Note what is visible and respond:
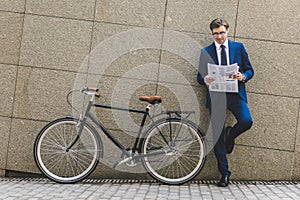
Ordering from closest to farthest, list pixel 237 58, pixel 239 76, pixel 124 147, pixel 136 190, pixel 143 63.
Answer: pixel 136 190 < pixel 239 76 < pixel 237 58 < pixel 124 147 < pixel 143 63

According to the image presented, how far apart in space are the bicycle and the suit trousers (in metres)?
0.25

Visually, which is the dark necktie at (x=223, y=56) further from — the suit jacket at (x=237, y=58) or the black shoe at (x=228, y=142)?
the black shoe at (x=228, y=142)

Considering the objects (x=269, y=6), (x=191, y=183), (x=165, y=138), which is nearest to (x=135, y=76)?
(x=165, y=138)

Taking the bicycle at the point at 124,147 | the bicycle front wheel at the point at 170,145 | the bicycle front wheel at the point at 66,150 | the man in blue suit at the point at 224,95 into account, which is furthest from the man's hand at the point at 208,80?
the bicycle front wheel at the point at 66,150

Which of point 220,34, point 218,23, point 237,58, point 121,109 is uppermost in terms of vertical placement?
point 218,23

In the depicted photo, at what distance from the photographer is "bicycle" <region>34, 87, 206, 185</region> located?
255 inches

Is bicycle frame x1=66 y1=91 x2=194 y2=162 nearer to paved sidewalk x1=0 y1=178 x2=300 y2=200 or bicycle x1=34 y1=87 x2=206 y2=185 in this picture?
bicycle x1=34 y1=87 x2=206 y2=185

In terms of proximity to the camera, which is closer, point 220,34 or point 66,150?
point 220,34

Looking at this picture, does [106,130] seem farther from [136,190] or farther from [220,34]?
[220,34]

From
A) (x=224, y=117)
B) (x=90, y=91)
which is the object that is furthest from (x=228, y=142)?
(x=90, y=91)

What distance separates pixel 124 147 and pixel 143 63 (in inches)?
50.8

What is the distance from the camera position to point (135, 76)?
691cm

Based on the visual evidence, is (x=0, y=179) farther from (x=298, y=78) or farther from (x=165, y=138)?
(x=298, y=78)

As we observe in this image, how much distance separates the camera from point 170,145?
650 centimetres
